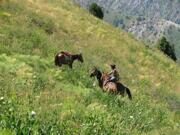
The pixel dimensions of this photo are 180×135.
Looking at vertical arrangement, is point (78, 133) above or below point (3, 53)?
above

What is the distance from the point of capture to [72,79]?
22.9 meters

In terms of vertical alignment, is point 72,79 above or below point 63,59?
above

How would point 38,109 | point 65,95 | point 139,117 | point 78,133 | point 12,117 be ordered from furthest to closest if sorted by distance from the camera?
point 65,95, point 139,117, point 38,109, point 78,133, point 12,117

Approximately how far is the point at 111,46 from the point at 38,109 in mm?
40343

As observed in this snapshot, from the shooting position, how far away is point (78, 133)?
32.9 ft

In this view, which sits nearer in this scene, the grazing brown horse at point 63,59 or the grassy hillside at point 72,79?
the grassy hillside at point 72,79

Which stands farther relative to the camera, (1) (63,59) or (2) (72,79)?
(1) (63,59)

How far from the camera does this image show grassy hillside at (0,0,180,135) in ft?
36.2

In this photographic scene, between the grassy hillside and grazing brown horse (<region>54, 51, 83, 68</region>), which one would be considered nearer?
the grassy hillside

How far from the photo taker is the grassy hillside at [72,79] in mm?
11039

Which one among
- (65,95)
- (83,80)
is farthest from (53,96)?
(83,80)

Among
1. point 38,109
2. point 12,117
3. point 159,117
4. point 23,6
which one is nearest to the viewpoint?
point 12,117

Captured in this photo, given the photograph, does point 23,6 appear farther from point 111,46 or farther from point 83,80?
point 83,80

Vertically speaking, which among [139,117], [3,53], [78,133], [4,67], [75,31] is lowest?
[75,31]
